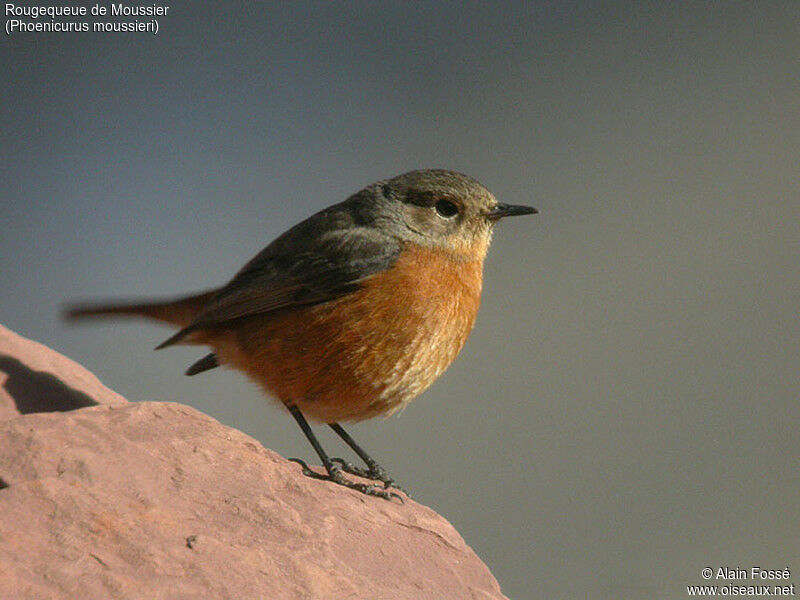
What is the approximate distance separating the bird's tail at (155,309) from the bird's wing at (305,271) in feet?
0.73

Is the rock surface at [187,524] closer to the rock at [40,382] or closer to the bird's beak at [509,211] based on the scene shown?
the rock at [40,382]

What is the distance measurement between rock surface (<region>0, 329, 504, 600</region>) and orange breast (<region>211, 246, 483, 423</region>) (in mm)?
445

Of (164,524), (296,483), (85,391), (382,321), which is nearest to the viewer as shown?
(164,524)

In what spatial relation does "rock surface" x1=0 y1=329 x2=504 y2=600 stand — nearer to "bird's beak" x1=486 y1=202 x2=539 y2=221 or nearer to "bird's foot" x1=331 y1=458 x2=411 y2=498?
"bird's foot" x1=331 y1=458 x2=411 y2=498

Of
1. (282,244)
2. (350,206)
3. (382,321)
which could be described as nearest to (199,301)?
(282,244)

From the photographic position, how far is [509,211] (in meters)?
4.91

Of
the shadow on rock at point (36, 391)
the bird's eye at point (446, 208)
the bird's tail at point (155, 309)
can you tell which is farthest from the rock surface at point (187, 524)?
the bird's eye at point (446, 208)

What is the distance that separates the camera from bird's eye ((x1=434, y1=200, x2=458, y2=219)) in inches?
192

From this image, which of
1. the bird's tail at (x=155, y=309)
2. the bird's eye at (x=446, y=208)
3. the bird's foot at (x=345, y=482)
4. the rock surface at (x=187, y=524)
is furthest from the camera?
the bird's tail at (x=155, y=309)

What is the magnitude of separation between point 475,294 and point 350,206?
0.89 meters

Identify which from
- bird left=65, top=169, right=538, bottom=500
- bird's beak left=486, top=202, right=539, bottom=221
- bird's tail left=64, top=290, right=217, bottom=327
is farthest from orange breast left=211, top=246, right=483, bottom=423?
bird's tail left=64, top=290, right=217, bottom=327

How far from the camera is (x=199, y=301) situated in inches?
203

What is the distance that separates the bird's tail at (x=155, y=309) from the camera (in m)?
5.14

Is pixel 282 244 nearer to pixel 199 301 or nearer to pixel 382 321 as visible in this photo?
pixel 199 301
